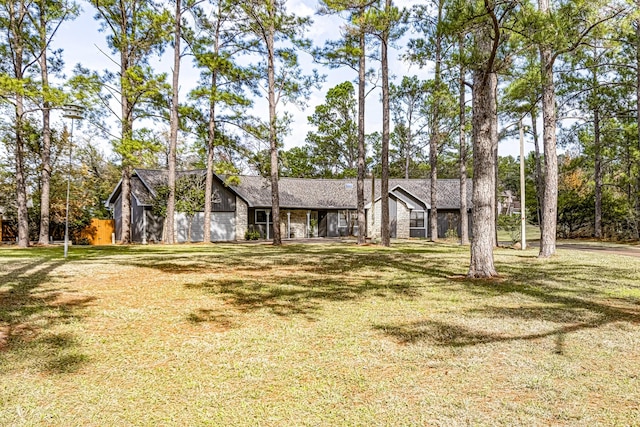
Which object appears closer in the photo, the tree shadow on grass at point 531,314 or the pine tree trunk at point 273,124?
the tree shadow on grass at point 531,314

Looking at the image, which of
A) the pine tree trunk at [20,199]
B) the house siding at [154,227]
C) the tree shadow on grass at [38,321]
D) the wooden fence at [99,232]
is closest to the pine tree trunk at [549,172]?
the tree shadow on grass at [38,321]

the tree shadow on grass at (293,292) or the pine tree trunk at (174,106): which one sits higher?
the pine tree trunk at (174,106)

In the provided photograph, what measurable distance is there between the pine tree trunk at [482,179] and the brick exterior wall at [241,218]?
23.3 meters

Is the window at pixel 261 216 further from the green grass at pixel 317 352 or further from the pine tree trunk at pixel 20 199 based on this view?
the green grass at pixel 317 352

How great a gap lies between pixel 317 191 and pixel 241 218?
24.8 feet

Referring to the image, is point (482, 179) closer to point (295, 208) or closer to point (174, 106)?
point (174, 106)

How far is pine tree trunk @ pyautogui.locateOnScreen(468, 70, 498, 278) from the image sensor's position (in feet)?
30.0

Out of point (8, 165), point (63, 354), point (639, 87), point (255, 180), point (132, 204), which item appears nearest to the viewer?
point (63, 354)

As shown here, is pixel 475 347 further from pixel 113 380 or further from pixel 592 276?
pixel 592 276

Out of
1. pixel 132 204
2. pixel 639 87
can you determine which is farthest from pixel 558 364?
pixel 132 204

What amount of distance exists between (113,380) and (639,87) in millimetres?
24947

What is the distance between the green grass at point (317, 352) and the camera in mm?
3330

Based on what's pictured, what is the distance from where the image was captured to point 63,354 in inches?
179

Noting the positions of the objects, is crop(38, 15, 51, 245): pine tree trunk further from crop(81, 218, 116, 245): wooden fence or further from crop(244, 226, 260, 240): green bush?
crop(244, 226, 260, 240): green bush
